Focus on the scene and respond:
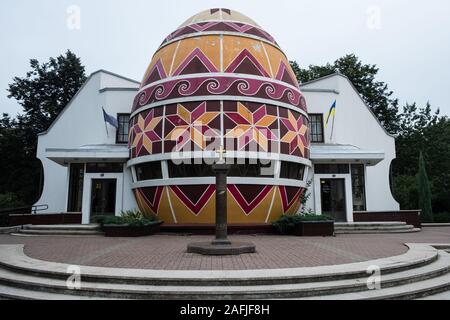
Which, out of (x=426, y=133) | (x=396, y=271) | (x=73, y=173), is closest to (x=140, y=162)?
(x=73, y=173)

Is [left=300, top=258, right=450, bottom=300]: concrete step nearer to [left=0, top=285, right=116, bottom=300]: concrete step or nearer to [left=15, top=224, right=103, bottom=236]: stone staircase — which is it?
[left=0, top=285, right=116, bottom=300]: concrete step

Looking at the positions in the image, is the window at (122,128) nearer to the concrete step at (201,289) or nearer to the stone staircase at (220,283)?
the stone staircase at (220,283)

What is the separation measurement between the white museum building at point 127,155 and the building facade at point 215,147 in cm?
8

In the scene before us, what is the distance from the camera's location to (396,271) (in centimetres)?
788

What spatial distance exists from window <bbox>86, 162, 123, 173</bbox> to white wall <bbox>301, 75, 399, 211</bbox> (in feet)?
45.5

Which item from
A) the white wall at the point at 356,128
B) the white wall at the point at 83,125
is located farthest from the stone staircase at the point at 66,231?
the white wall at the point at 356,128

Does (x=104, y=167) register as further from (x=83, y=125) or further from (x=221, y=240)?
(x=221, y=240)

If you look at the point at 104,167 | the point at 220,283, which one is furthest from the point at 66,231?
the point at 220,283

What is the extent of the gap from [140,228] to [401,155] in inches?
1175

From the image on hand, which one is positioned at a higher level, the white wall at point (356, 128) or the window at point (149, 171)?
the white wall at point (356, 128)

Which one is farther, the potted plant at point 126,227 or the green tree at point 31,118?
the green tree at point 31,118

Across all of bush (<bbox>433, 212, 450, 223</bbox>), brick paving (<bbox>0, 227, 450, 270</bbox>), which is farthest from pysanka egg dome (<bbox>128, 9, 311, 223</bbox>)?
bush (<bbox>433, 212, 450, 223</bbox>)

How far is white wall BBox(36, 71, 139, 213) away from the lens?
24.4 metres

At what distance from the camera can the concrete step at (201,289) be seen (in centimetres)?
619
